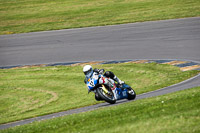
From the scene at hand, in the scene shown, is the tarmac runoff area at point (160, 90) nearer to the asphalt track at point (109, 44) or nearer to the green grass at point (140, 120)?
the asphalt track at point (109, 44)

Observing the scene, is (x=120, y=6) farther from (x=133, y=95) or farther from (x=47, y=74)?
(x=133, y=95)

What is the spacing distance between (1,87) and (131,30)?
11793 millimetres

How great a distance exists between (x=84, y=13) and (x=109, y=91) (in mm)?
27122

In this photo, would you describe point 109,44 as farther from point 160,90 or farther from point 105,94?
point 105,94

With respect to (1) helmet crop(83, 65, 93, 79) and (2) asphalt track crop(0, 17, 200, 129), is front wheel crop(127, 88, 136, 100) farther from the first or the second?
(2) asphalt track crop(0, 17, 200, 129)

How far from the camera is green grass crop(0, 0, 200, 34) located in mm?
32562

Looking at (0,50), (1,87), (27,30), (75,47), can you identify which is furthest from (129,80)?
(27,30)

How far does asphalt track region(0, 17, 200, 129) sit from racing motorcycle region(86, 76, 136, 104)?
6.82 m

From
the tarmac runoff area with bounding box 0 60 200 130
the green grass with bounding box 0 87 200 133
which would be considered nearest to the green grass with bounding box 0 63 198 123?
the tarmac runoff area with bounding box 0 60 200 130

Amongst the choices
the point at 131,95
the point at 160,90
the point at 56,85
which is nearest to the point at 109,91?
the point at 131,95

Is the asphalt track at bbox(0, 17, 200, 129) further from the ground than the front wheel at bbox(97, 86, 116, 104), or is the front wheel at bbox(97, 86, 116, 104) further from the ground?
the front wheel at bbox(97, 86, 116, 104)

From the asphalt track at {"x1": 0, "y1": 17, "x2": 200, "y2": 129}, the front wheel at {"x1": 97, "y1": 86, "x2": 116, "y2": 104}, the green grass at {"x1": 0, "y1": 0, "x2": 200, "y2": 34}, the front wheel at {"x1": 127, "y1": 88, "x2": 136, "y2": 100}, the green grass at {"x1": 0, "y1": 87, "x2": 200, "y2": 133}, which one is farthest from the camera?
the green grass at {"x1": 0, "y1": 0, "x2": 200, "y2": 34}

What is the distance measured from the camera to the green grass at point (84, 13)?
107ft

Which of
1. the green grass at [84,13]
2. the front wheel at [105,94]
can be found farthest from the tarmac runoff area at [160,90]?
the green grass at [84,13]
